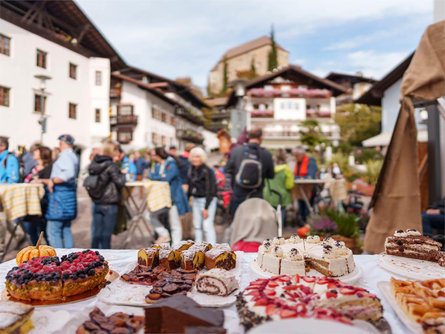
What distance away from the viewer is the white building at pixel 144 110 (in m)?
33.5

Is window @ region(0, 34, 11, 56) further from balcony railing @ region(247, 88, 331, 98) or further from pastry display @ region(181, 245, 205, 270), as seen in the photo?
balcony railing @ region(247, 88, 331, 98)

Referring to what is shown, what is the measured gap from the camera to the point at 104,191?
4770 mm

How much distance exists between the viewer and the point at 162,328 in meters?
1.12

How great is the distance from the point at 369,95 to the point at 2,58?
78.2ft

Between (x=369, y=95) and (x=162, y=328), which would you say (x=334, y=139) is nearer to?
(x=369, y=95)

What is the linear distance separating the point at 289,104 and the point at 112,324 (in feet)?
139

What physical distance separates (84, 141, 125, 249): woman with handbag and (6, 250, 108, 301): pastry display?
3.16 m

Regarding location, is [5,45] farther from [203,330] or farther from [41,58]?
[203,330]

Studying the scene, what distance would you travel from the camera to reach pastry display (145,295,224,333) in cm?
109

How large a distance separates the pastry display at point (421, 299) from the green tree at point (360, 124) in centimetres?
3431

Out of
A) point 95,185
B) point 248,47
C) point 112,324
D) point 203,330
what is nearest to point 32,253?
point 112,324

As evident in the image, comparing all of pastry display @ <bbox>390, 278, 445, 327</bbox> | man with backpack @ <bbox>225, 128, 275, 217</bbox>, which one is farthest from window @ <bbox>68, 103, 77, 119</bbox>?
pastry display @ <bbox>390, 278, 445, 327</bbox>

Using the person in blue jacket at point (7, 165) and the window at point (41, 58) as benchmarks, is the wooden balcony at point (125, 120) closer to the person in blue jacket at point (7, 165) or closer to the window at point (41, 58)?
the person in blue jacket at point (7, 165)

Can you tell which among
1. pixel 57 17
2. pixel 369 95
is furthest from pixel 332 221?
pixel 369 95
